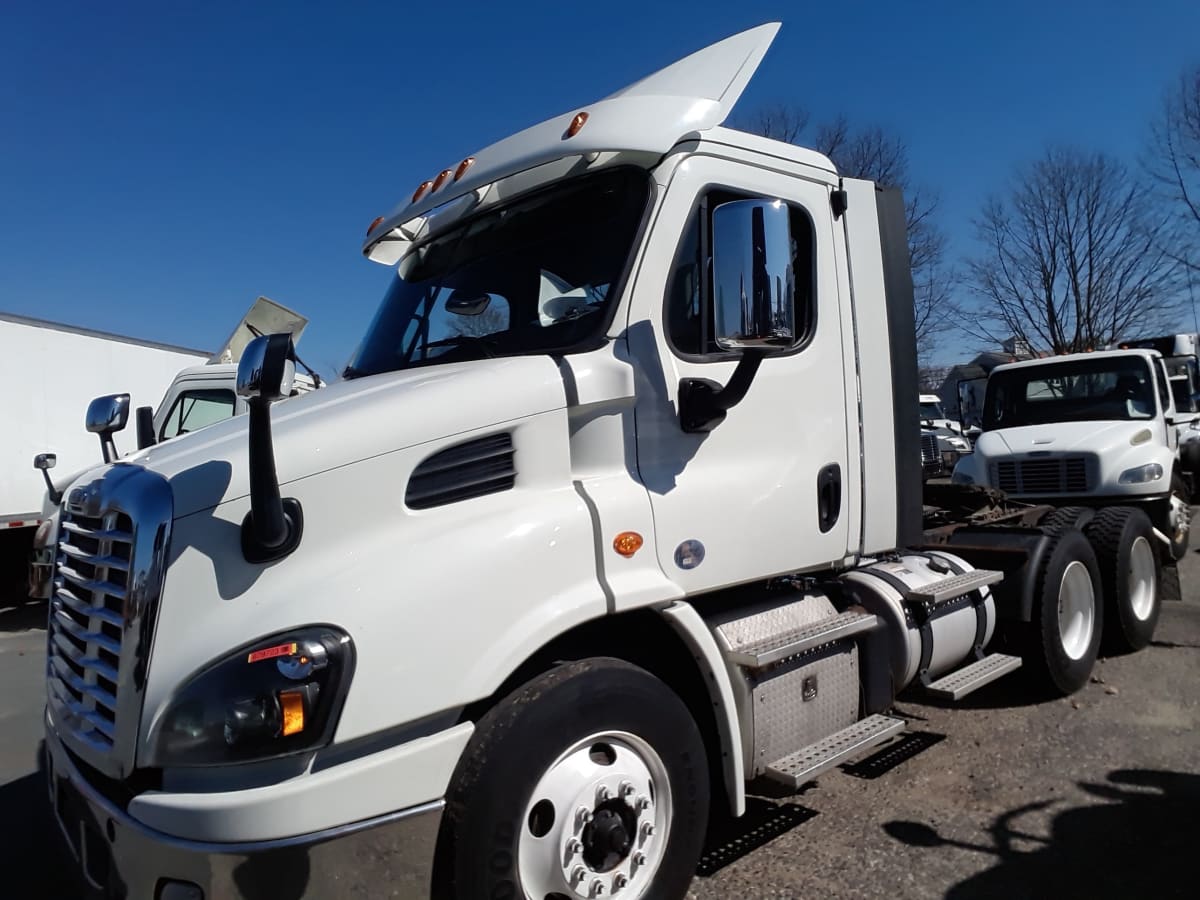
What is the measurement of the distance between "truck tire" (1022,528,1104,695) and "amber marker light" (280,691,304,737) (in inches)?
172

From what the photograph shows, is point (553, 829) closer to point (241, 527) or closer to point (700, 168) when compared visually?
point (241, 527)

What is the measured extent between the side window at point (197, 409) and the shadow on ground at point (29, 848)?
478cm

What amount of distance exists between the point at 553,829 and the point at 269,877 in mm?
808

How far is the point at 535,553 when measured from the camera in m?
2.59

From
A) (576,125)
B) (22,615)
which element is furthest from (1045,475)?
(22,615)

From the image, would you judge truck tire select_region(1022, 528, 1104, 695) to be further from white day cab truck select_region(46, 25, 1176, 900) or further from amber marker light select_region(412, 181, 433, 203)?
amber marker light select_region(412, 181, 433, 203)

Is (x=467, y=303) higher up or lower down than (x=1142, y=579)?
higher up

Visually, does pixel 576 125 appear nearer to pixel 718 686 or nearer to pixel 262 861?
pixel 718 686

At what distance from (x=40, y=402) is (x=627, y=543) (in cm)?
1015

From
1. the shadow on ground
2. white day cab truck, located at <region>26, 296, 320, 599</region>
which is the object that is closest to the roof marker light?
the shadow on ground

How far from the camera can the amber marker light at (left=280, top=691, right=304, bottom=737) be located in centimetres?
211

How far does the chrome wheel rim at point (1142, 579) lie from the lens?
6309 mm

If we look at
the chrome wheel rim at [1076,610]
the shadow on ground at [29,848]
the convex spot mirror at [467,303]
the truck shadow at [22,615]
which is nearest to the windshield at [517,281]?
the convex spot mirror at [467,303]

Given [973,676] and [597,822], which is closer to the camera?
[597,822]
